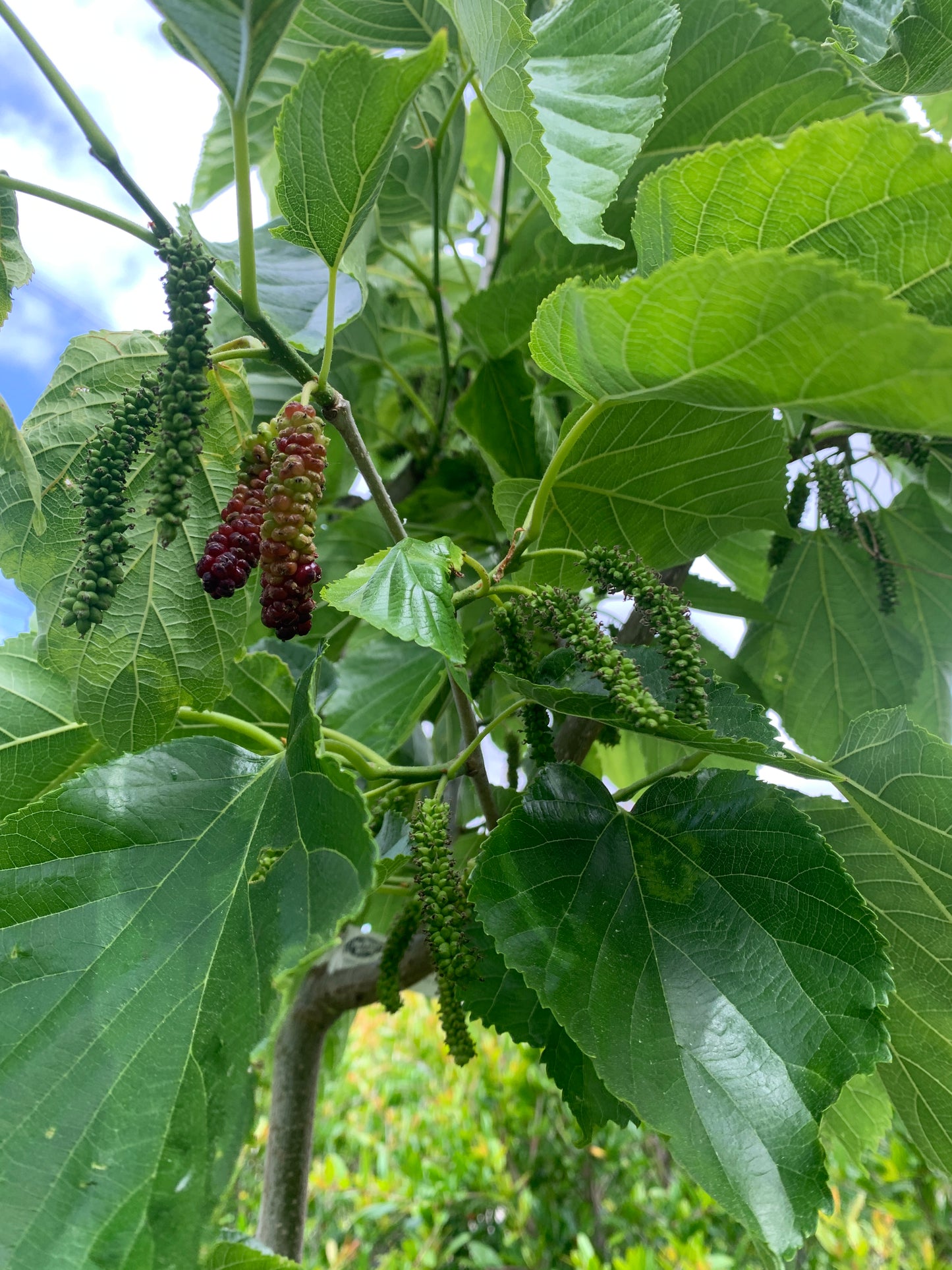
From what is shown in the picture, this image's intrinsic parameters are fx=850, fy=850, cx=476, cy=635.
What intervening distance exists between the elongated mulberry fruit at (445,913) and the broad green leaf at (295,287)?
0.29 m

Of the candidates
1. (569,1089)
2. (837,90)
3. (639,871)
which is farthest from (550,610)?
(837,90)

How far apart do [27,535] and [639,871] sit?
0.39 metres

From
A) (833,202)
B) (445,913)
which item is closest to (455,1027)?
(445,913)

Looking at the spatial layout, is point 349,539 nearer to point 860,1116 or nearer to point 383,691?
point 383,691

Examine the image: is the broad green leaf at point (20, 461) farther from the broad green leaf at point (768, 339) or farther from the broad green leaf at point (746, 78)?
the broad green leaf at point (746, 78)

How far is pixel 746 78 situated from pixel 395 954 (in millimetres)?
633

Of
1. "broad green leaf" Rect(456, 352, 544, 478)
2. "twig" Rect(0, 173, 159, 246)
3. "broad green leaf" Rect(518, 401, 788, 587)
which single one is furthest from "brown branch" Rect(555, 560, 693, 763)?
"twig" Rect(0, 173, 159, 246)

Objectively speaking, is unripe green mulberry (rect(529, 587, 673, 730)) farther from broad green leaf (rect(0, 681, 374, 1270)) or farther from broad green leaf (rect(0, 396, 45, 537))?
broad green leaf (rect(0, 396, 45, 537))

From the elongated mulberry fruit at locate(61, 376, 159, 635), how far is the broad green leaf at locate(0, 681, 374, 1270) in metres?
0.11

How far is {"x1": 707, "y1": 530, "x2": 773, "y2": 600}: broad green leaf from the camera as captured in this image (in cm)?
87

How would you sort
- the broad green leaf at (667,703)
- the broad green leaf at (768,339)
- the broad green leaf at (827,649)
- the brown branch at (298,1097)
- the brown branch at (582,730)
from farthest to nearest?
1. the broad green leaf at (827,649)
2. the brown branch at (298,1097)
3. the brown branch at (582,730)
4. the broad green leaf at (667,703)
5. the broad green leaf at (768,339)

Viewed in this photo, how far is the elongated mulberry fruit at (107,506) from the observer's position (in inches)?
14.1

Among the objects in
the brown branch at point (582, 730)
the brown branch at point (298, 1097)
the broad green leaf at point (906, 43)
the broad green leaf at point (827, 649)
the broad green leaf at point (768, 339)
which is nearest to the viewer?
the broad green leaf at point (768, 339)

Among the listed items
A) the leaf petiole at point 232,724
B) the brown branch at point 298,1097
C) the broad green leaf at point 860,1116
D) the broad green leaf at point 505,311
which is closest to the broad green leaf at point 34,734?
the leaf petiole at point 232,724
